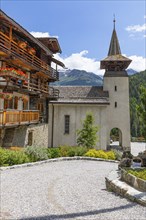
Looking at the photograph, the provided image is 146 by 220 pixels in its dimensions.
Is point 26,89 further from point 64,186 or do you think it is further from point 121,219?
point 121,219

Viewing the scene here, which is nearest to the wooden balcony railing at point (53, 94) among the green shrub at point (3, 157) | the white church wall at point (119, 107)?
the white church wall at point (119, 107)

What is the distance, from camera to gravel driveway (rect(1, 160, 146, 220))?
21.5 feet

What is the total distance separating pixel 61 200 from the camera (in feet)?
26.0

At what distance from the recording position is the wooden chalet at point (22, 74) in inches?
715

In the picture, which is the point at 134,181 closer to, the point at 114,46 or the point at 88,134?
the point at 88,134

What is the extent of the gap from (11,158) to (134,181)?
8.64 metres

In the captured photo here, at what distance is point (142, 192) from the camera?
7996 mm

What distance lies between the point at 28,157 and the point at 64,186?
269 inches

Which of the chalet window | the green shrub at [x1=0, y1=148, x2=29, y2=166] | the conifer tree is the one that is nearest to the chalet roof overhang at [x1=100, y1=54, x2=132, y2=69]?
the chalet window

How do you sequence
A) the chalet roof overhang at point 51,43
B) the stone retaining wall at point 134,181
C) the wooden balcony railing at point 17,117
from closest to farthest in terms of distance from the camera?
the stone retaining wall at point 134,181 → the wooden balcony railing at point 17,117 → the chalet roof overhang at point 51,43

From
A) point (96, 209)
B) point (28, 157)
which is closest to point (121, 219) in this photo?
point (96, 209)

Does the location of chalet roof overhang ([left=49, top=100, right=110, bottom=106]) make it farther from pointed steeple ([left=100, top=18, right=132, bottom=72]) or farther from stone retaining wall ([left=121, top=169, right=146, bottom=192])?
stone retaining wall ([left=121, top=169, right=146, bottom=192])

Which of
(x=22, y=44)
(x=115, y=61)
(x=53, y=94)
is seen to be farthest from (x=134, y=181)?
(x=115, y=61)

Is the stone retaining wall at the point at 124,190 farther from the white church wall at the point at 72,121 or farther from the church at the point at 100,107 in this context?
the church at the point at 100,107
